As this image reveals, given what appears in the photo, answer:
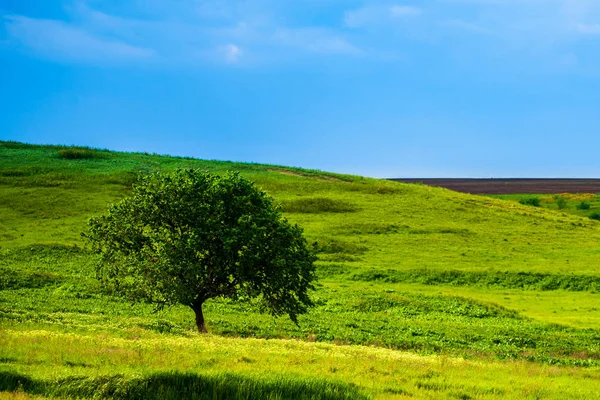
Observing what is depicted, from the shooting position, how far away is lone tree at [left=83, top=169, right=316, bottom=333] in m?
31.1

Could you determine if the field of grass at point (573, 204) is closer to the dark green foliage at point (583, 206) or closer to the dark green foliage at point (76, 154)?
the dark green foliage at point (583, 206)

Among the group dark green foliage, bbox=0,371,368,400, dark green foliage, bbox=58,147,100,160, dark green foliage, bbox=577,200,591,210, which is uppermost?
dark green foliage, bbox=58,147,100,160

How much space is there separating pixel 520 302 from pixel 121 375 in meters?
46.0

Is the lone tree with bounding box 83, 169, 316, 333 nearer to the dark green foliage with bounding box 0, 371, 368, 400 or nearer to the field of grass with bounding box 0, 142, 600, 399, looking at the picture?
the field of grass with bounding box 0, 142, 600, 399

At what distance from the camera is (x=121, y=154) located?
141 metres

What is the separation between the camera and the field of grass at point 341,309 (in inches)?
565

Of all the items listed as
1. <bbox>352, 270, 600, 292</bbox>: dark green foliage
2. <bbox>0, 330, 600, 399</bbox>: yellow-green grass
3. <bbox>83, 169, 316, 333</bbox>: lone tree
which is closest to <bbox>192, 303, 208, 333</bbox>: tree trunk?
<bbox>83, 169, 316, 333</bbox>: lone tree

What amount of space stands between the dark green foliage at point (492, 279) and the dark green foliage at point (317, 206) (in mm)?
33245

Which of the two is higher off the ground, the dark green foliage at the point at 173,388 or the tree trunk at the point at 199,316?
the dark green foliage at the point at 173,388

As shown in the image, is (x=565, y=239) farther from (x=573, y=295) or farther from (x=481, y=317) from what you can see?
(x=481, y=317)

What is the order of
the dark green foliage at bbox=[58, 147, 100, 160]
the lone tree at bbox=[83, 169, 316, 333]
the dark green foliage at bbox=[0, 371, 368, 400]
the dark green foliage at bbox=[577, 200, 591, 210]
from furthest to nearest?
the dark green foliage at bbox=[577, 200, 591, 210] < the dark green foliage at bbox=[58, 147, 100, 160] < the lone tree at bbox=[83, 169, 316, 333] < the dark green foliage at bbox=[0, 371, 368, 400]

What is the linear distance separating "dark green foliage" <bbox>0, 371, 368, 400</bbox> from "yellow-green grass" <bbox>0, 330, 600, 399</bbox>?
307 mm

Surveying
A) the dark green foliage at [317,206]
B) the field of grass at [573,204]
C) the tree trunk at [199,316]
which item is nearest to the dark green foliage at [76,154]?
the dark green foliage at [317,206]

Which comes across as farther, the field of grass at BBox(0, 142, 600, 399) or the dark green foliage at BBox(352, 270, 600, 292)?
the dark green foliage at BBox(352, 270, 600, 292)
